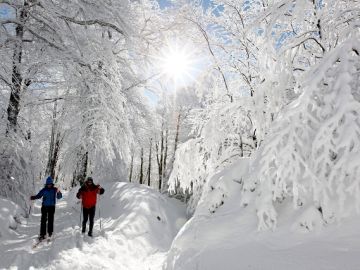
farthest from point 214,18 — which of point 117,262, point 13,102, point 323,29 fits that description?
point 117,262

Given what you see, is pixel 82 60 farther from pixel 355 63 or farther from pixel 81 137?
pixel 81 137

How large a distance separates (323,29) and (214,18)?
19.1 feet

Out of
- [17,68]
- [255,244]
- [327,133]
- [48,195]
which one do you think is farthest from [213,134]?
[48,195]

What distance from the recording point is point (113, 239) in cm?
1081

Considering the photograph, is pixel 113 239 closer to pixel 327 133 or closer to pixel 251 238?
pixel 251 238

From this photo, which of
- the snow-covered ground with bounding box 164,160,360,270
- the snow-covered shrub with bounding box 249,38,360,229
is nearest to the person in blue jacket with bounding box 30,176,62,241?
the snow-covered ground with bounding box 164,160,360,270

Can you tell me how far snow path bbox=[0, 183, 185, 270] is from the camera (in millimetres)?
8320

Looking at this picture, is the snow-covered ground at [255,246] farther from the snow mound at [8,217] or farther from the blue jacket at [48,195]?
the snow mound at [8,217]

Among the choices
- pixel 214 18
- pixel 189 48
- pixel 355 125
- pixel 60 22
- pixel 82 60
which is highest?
pixel 214 18

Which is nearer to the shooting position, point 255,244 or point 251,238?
point 255,244

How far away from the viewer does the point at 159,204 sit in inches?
619

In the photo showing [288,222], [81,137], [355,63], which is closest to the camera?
[355,63]

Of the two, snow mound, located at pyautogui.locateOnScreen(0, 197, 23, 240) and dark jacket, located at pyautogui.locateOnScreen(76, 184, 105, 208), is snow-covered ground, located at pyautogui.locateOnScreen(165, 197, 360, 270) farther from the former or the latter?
snow mound, located at pyautogui.locateOnScreen(0, 197, 23, 240)

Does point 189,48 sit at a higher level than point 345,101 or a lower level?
higher
